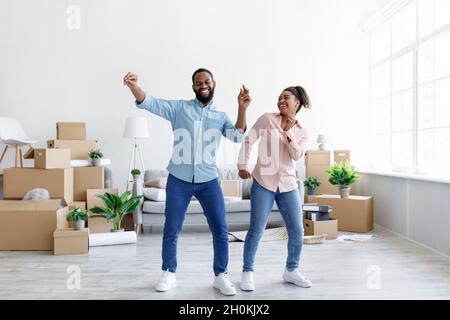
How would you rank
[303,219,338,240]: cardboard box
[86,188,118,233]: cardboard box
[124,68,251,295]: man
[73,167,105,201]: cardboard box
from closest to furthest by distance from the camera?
[124,68,251,295]: man, [303,219,338,240]: cardboard box, [86,188,118,233]: cardboard box, [73,167,105,201]: cardboard box

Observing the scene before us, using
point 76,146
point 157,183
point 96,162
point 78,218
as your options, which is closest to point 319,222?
point 157,183

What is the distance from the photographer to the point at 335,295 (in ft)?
8.59

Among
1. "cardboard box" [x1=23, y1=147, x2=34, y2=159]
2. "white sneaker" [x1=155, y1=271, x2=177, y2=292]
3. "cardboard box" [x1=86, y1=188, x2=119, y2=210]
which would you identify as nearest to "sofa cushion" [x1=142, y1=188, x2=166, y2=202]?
"cardboard box" [x1=86, y1=188, x2=119, y2=210]

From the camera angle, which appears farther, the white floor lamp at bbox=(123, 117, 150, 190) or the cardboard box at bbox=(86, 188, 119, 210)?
the white floor lamp at bbox=(123, 117, 150, 190)

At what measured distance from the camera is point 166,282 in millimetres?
2709

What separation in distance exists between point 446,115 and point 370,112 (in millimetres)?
1945

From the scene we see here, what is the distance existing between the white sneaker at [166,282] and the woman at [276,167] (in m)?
0.44

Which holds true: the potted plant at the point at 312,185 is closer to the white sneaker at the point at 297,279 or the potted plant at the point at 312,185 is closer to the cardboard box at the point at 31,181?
the white sneaker at the point at 297,279

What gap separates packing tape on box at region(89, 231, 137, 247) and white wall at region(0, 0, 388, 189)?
182 cm

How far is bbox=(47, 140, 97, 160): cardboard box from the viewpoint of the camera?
199 inches

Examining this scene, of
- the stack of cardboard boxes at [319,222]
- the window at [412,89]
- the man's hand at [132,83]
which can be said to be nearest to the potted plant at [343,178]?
the stack of cardboard boxes at [319,222]

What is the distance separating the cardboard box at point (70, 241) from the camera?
3768 millimetres

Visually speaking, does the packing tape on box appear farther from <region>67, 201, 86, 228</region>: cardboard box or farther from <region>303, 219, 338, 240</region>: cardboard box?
<region>303, 219, 338, 240</region>: cardboard box

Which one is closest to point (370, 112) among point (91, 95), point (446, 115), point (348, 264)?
point (446, 115)
